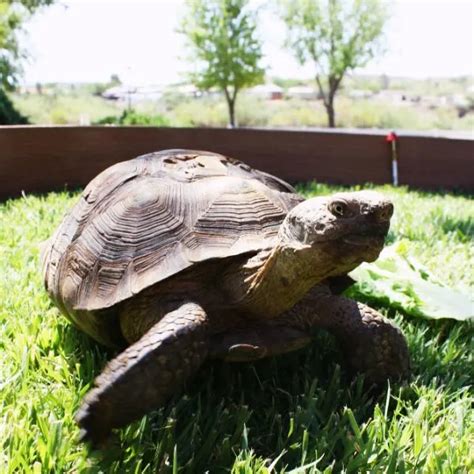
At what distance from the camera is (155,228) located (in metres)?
1.81

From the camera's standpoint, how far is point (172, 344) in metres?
1.51

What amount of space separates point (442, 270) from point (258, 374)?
1757 mm

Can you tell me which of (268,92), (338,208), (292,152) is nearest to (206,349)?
(338,208)

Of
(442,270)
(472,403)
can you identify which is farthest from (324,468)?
(442,270)

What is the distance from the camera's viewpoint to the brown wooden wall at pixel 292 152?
601 centimetres

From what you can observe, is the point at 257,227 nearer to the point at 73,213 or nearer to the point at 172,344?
the point at 172,344

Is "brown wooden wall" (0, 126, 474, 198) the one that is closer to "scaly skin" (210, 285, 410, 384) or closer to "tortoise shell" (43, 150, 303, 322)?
"tortoise shell" (43, 150, 303, 322)

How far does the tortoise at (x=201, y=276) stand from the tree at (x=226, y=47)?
2272 cm

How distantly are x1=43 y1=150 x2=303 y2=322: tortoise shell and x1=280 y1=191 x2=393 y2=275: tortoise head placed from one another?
10.9 inches

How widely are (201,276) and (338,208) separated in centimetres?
54

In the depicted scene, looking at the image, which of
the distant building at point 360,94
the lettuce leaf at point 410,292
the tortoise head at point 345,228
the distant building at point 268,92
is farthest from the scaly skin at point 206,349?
the distant building at point 360,94

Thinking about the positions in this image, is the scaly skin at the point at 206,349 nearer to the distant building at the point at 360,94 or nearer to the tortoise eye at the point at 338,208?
the tortoise eye at the point at 338,208

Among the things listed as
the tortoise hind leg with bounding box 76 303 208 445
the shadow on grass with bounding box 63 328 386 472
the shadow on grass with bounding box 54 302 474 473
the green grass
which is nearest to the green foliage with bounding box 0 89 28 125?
the green grass

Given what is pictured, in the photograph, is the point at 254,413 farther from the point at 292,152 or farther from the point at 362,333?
the point at 292,152
